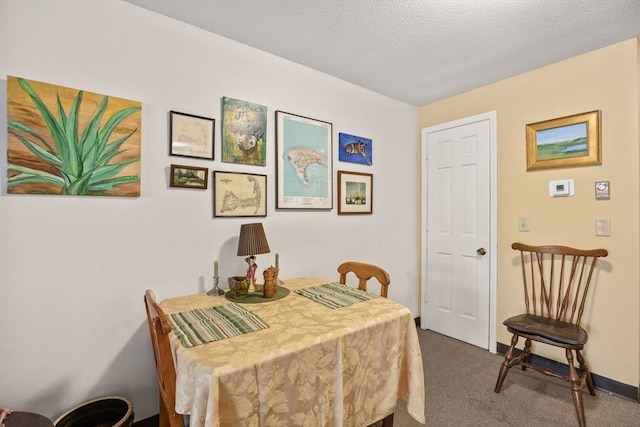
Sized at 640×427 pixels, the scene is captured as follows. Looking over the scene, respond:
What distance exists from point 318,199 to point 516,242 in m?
1.79

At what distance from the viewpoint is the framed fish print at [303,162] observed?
2314mm

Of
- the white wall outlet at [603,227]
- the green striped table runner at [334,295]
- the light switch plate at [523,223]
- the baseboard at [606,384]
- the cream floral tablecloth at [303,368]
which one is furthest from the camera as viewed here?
the light switch plate at [523,223]

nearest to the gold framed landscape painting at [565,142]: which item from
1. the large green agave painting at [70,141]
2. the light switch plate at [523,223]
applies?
the light switch plate at [523,223]

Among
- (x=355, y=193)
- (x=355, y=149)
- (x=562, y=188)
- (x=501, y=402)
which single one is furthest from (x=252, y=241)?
(x=562, y=188)

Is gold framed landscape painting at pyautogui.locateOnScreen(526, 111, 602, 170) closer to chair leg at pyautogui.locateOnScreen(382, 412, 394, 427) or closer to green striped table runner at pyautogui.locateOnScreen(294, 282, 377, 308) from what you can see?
green striped table runner at pyautogui.locateOnScreen(294, 282, 377, 308)

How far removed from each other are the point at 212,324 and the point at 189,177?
3.16 feet

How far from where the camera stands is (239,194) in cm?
210

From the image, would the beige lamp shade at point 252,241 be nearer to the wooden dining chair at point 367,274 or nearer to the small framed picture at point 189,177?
the small framed picture at point 189,177

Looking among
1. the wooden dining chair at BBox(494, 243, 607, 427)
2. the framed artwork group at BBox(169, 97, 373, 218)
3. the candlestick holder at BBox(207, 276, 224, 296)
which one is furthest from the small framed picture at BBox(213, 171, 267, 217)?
the wooden dining chair at BBox(494, 243, 607, 427)

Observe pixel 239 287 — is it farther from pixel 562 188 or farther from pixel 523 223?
pixel 562 188

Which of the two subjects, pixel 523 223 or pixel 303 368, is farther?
pixel 523 223

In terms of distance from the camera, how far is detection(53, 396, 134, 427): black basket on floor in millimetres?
1455

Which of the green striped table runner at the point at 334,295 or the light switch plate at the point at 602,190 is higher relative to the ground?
the light switch plate at the point at 602,190

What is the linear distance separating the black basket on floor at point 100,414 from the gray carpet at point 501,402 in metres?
1.54
